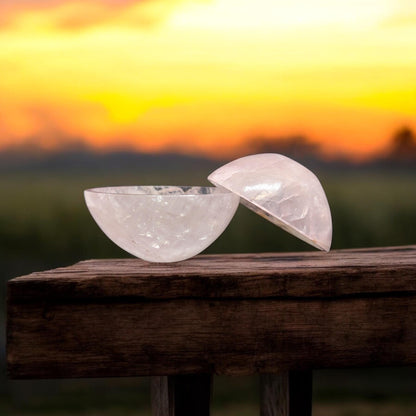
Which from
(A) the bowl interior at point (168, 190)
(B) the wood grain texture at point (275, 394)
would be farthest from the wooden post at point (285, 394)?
(A) the bowl interior at point (168, 190)

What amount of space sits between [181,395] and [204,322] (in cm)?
23

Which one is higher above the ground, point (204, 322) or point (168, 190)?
point (168, 190)

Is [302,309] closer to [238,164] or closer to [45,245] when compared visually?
[238,164]

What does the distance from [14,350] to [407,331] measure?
67cm

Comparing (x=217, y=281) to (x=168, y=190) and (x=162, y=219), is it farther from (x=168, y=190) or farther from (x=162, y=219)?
(x=168, y=190)

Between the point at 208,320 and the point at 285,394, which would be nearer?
the point at 208,320

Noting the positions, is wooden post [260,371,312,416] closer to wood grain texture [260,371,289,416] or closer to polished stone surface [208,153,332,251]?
wood grain texture [260,371,289,416]

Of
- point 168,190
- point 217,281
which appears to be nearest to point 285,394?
point 217,281

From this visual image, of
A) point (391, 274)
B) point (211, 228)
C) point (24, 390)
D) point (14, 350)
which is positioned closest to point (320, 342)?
point (391, 274)

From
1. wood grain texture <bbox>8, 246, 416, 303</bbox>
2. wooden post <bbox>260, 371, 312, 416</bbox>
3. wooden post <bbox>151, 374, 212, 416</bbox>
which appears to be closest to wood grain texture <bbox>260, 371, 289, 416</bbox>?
wooden post <bbox>260, 371, 312, 416</bbox>

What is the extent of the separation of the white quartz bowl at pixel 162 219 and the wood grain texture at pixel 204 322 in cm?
7

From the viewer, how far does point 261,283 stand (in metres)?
1.22

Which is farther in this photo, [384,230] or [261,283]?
[384,230]

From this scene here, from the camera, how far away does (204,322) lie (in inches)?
47.4
